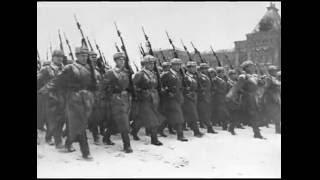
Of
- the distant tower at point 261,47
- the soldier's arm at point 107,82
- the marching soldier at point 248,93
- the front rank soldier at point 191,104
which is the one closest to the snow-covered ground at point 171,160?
the front rank soldier at point 191,104

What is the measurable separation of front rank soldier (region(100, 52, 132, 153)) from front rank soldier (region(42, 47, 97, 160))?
37.6 inches

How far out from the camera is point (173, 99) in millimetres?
10039

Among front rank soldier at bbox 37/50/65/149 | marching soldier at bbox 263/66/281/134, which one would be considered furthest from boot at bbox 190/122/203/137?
front rank soldier at bbox 37/50/65/149

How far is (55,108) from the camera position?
8359 mm

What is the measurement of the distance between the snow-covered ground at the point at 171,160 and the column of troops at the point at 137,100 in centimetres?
32

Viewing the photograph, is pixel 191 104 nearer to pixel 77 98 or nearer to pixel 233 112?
pixel 233 112

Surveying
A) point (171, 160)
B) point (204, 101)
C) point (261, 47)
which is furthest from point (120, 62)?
point (261, 47)

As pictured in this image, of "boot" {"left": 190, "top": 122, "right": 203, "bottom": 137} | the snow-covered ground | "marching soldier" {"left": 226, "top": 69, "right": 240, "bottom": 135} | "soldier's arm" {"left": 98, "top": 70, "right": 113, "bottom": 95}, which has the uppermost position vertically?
"soldier's arm" {"left": 98, "top": 70, "right": 113, "bottom": 95}

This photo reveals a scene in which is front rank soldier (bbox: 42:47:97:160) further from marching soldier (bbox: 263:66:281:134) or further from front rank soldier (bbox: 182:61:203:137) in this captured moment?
marching soldier (bbox: 263:66:281:134)

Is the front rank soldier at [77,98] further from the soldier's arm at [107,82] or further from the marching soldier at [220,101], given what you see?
the marching soldier at [220,101]

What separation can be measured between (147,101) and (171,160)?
1.78 metres

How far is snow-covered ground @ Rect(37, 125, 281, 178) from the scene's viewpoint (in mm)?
6469
